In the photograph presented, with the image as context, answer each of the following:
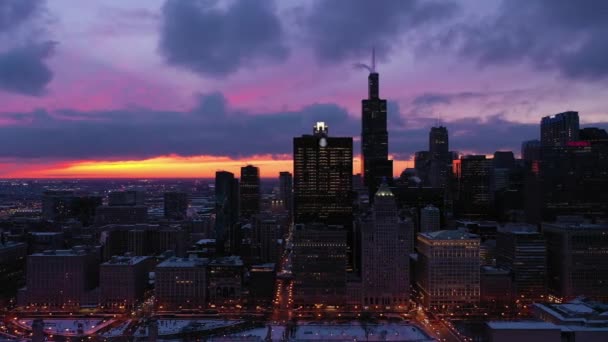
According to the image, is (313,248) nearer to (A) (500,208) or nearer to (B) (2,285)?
(B) (2,285)

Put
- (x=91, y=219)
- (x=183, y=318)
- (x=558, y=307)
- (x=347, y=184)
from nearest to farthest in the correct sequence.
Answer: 1. (x=558, y=307)
2. (x=183, y=318)
3. (x=347, y=184)
4. (x=91, y=219)

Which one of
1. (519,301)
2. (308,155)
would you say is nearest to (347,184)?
(308,155)

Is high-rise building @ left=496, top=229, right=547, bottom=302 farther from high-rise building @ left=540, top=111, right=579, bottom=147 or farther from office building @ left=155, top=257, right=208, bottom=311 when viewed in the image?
high-rise building @ left=540, top=111, right=579, bottom=147

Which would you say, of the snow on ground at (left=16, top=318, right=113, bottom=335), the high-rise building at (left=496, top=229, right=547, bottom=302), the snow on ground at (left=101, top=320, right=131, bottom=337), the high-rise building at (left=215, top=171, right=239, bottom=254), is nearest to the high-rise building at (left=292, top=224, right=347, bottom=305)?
the snow on ground at (left=101, top=320, right=131, bottom=337)

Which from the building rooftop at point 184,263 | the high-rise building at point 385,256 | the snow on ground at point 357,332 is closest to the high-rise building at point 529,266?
the high-rise building at point 385,256

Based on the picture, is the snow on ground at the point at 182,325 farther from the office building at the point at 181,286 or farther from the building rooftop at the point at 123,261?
the building rooftop at the point at 123,261

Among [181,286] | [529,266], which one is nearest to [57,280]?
[181,286]

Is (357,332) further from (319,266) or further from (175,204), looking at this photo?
(175,204)
